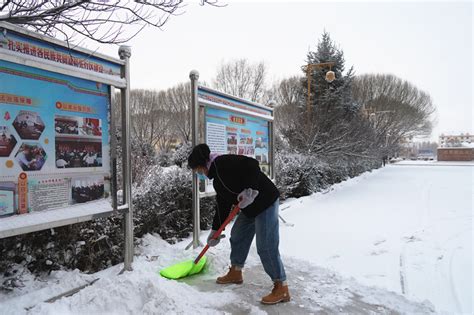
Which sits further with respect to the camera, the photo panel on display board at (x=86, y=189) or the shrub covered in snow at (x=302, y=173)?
the shrub covered in snow at (x=302, y=173)

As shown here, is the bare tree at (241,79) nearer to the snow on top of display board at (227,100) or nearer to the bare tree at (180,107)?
the bare tree at (180,107)

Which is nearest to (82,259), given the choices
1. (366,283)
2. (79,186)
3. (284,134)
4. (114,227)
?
(114,227)

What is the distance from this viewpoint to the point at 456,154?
48.9 metres

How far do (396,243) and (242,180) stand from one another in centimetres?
340

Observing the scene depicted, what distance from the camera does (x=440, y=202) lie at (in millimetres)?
10094

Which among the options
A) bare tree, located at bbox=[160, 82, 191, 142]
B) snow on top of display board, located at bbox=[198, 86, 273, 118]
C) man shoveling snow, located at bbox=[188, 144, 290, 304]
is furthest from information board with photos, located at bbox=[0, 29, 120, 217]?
bare tree, located at bbox=[160, 82, 191, 142]

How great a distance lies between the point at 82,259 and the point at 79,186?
0.98 m

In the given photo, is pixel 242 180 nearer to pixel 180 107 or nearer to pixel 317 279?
pixel 317 279

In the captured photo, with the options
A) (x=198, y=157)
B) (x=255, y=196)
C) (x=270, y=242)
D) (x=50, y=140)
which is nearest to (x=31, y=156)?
(x=50, y=140)

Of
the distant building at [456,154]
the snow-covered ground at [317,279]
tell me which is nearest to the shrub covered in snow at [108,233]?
the snow-covered ground at [317,279]

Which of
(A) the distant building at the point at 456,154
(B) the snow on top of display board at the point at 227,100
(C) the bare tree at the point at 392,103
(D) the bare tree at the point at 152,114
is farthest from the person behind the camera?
(A) the distant building at the point at 456,154

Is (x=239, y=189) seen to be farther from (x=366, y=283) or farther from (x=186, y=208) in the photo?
(x=186, y=208)

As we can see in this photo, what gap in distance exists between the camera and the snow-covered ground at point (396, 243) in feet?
13.1

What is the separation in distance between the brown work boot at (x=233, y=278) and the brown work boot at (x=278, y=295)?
527 millimetres
